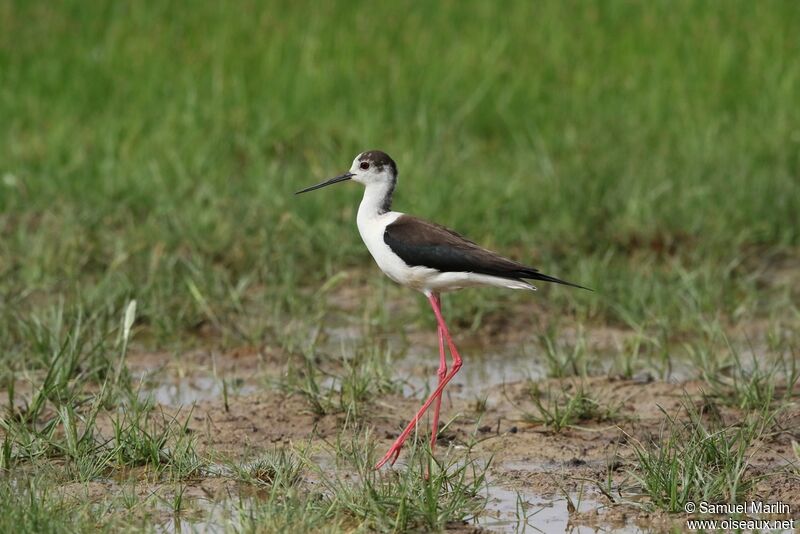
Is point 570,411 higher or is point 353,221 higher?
point 353,221

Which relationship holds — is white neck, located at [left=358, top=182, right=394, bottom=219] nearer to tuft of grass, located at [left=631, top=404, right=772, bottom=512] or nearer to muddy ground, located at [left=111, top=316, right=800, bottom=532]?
muddy ground, located at [left=111, top=316, right=800, bottom=532]

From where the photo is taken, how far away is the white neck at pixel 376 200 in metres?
5.70

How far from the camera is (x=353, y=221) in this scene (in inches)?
308

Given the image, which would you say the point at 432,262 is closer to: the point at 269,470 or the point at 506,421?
the point at 506,421

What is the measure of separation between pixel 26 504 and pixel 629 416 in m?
2.42

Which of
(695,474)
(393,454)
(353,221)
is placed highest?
(353,221)

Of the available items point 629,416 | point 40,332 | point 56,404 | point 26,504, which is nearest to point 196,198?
point 40,332

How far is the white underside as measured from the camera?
5383 mm

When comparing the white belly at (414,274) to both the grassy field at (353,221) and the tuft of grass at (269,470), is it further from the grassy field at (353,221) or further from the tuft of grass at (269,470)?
the tuft of grass at (269,470)

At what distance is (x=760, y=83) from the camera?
984cm

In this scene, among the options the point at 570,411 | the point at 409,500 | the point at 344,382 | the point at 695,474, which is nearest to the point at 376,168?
the point at 344,382

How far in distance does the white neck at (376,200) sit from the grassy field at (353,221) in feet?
2.02

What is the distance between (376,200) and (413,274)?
1.48ft

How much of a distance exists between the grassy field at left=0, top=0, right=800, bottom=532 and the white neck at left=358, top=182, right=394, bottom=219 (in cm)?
61
